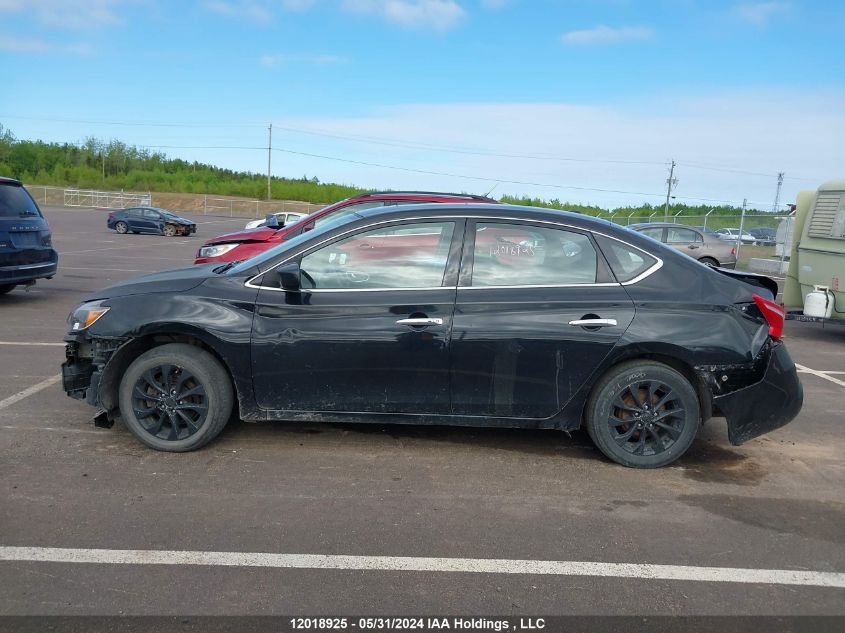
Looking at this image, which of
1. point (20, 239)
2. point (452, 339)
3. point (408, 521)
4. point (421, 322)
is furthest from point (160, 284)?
point (20, 239)

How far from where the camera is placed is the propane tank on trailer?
32.2 feet

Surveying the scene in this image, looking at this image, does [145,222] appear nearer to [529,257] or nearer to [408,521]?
[529,257]

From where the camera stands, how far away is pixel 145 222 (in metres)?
35.6

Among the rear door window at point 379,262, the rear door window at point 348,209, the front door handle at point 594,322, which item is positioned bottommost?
the front door handle at point 594,322

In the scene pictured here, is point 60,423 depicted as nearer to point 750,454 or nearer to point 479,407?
point 479,407

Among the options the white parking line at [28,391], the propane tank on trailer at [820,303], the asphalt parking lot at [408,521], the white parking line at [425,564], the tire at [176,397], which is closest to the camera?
the asphalt parking lot at [408,521]

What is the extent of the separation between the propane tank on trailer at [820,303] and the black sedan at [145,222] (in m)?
31.4

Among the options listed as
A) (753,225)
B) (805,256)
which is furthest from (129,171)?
(805,256)

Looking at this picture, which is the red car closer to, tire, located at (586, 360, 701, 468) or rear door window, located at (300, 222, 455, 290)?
rear door window, located at (300, 222, 455, 290)

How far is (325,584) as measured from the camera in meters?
3.38

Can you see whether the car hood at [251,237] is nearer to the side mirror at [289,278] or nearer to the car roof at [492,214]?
the car roof at [492,214]

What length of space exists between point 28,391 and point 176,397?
7.13ft

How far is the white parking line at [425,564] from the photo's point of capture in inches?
139
